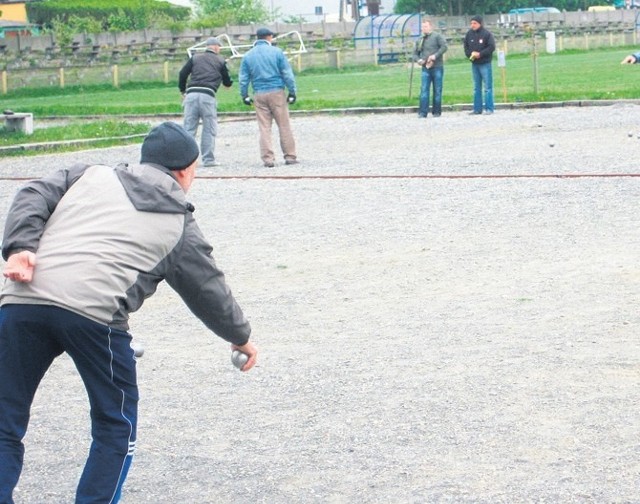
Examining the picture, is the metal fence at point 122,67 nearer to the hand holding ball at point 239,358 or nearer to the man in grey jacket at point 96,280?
the hand holding ball at point 239,358

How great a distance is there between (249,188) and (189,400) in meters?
8.81

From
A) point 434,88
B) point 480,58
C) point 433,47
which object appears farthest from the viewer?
point 434,88

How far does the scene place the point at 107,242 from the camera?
4.12m

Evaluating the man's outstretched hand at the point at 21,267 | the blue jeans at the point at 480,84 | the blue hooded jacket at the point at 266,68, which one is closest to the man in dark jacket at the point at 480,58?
the blue jeans at the point at 480,84

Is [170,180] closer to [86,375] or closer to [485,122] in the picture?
[86,375]

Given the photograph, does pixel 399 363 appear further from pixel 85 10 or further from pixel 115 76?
pixel 85 10

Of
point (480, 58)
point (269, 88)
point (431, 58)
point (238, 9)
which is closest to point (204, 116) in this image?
point (269, 88)

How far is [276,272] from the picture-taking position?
959 cm

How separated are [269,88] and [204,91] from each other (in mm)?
968

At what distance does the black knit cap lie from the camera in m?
4.36

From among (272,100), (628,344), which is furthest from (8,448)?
(272,100)

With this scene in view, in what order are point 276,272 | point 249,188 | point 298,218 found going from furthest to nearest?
point 249,188 < point 298,218 < point 276,272

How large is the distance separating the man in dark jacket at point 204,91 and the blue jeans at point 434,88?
23.9 ft

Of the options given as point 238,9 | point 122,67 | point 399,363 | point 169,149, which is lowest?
point 399,363
